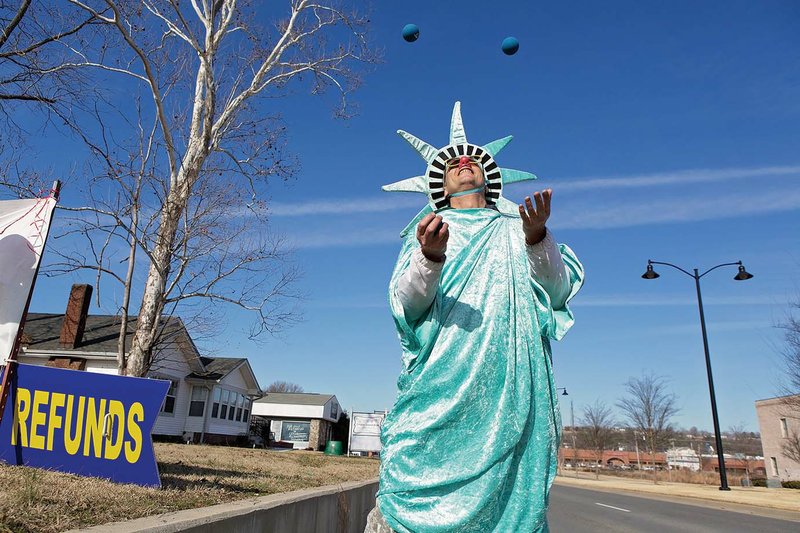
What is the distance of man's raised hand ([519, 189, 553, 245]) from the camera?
1.89 metres

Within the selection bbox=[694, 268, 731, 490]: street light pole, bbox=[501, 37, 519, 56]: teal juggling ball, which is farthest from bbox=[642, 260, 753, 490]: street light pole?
bbox=[501, 37, 519, 56]: teal juggling ball

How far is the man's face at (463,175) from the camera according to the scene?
8.55 ft

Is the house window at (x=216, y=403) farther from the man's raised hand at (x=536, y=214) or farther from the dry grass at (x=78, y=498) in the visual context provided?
the man's raised hand at (x=536, y=214)

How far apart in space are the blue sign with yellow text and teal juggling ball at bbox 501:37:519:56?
3.79 metres

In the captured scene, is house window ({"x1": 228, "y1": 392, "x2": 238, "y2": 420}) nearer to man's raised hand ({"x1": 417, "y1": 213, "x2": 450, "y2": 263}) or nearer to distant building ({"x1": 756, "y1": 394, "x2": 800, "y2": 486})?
man's raised hand ({"x1": 417, "y1": 213, "x2": 450, "y2": 263})

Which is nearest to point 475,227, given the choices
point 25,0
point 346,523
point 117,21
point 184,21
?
point 346,523

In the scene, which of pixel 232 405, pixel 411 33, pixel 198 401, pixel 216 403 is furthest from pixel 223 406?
pixel 411 33

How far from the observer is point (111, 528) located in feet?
7.17

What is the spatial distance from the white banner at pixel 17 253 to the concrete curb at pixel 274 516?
2498mm

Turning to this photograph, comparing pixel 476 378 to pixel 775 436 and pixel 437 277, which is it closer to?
pixel 437 277

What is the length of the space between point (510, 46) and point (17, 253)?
4226 mm

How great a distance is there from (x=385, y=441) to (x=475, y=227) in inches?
37.1

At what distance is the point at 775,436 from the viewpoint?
136 feet

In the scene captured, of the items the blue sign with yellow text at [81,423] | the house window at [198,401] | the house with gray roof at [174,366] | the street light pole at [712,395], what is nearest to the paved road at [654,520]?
the street light pole at [712,395]
